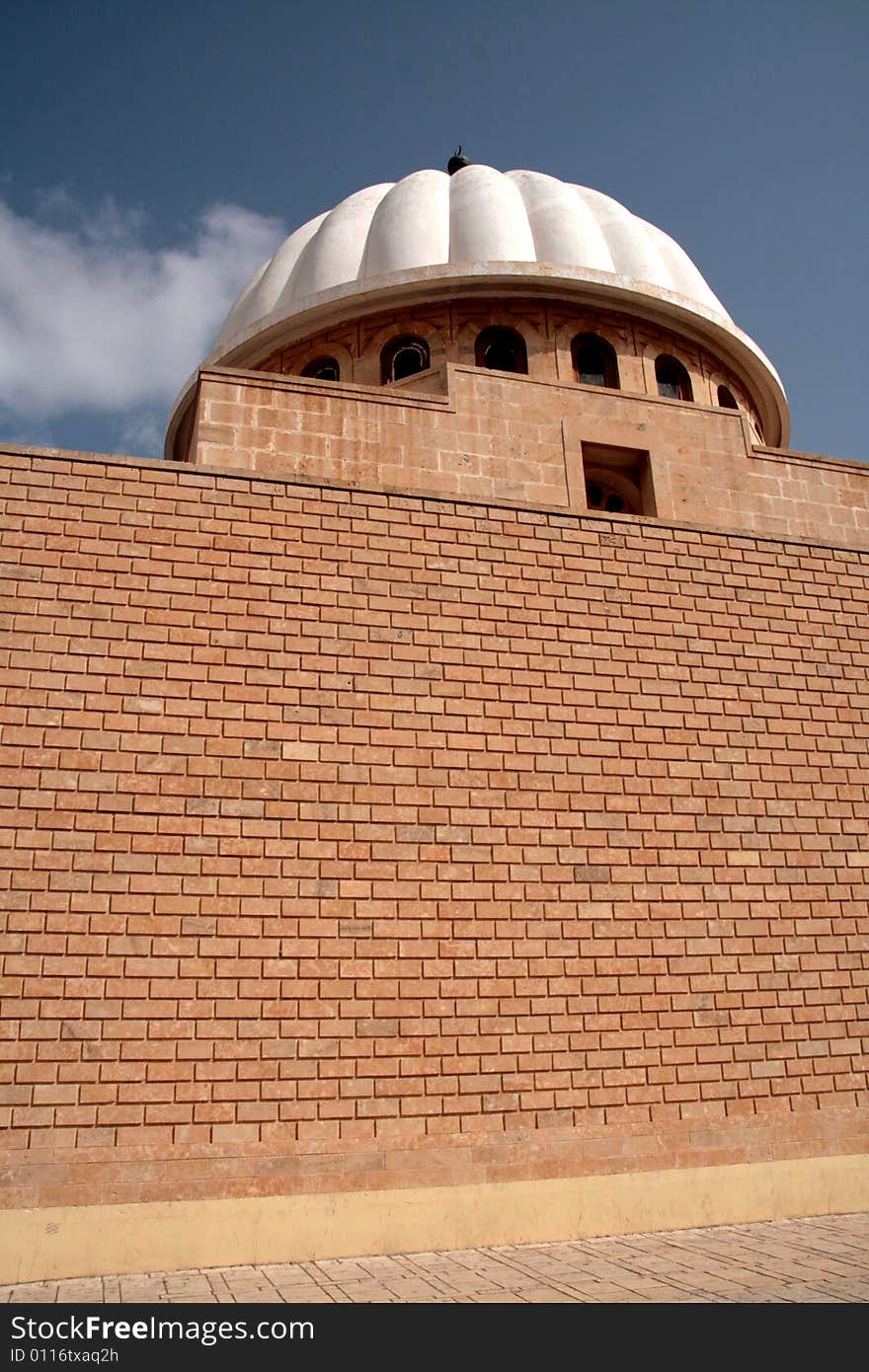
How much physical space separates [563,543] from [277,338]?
502 centimetres

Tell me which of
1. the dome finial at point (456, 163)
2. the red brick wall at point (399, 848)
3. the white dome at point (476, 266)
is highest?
the dome finial at point (456, 163)

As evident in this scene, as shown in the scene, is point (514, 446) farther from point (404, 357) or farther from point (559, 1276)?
point (559, 1276)

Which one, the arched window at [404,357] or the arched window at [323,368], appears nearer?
the arched window at [404,357]

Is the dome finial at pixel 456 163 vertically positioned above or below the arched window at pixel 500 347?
above

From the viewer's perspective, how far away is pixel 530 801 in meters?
7.09

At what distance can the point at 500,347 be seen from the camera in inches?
433

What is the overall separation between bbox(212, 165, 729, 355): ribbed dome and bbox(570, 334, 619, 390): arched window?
63 centimetres

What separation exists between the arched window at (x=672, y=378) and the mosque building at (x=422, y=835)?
2.56m

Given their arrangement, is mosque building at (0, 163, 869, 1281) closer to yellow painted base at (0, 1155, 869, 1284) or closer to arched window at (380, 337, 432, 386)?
yellow painted base at (0, 1155, 869, 1284)

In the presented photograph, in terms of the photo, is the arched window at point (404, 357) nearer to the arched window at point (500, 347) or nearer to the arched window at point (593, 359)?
the arched window at point (500, 347)

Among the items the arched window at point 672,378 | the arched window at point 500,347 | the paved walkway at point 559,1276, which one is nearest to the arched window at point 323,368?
the arched window at point 500,347

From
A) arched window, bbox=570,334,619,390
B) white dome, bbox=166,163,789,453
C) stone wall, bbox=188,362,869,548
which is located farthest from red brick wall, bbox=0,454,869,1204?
white dome, bbox=166,163,789,453

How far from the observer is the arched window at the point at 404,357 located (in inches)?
430
